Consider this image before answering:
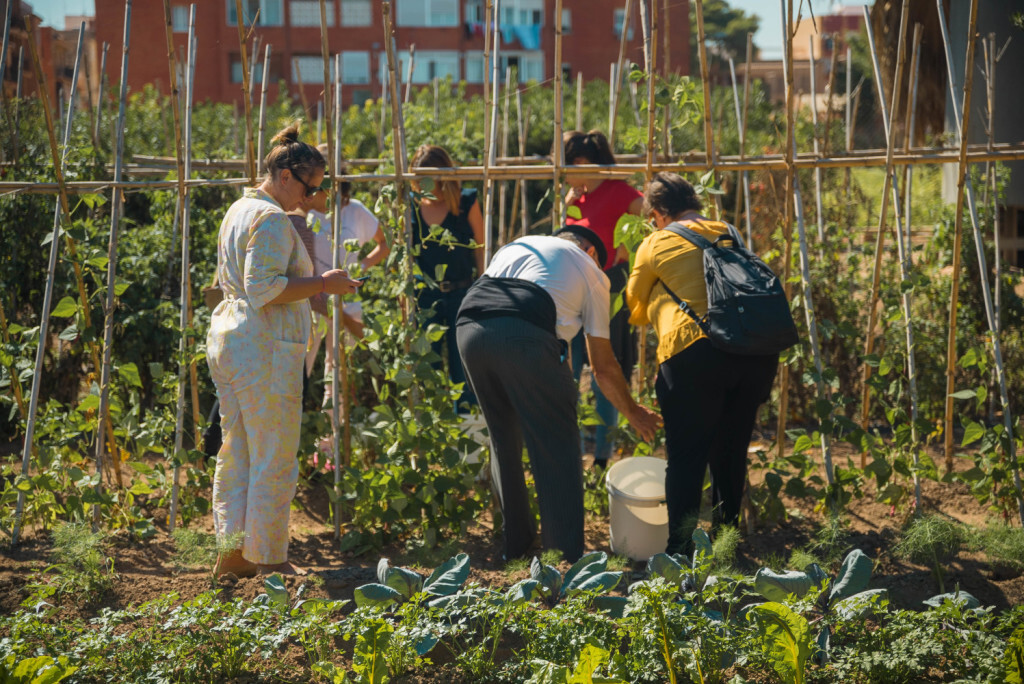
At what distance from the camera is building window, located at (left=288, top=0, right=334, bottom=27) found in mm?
29891

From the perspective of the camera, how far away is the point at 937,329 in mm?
5078

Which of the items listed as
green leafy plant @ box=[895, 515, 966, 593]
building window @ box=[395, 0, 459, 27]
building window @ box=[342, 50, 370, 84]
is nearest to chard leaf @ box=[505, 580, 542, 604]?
green leafy plant @ box=[895, 515, 966, 593]

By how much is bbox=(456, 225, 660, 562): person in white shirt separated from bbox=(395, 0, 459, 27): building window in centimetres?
3030

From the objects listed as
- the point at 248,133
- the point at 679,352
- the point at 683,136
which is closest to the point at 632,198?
the point at 679,352

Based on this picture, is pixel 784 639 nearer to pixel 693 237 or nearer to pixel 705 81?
pixel 693 237

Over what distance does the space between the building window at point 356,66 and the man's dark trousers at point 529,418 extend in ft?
92.2

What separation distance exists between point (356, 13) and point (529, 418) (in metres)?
29.1

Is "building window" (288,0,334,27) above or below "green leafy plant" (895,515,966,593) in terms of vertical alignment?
above

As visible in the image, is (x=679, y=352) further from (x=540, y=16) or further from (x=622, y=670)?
(x=540, y=16)

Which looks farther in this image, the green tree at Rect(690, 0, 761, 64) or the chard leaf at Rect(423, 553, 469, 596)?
the green tree at Rect(690, 0, 761, 64)

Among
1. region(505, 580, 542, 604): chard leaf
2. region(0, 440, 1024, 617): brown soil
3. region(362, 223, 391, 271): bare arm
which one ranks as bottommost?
region(0, 440, 1024, 617): brown soil

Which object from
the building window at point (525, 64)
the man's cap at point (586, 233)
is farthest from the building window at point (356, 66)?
the man's cap at point (586, 233)

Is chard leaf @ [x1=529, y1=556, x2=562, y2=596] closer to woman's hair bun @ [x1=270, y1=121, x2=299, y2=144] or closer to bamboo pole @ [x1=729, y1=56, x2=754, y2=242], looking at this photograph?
woman's hair bun @ [x1=270, y1=121, x2=299, y2=144]

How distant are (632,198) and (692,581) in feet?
6.57
